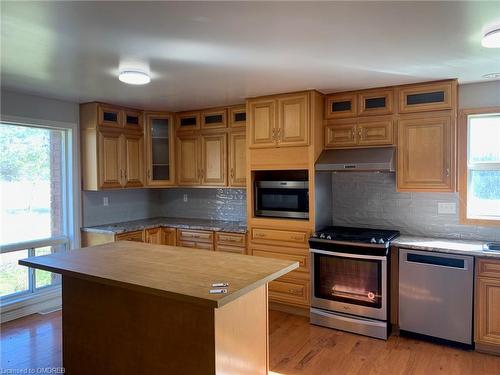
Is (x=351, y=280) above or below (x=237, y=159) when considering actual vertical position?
below

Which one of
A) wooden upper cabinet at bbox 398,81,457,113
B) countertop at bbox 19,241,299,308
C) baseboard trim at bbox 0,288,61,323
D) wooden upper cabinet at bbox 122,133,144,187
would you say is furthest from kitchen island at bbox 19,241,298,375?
wooden upper cabinet at bbox 398,81,457,113

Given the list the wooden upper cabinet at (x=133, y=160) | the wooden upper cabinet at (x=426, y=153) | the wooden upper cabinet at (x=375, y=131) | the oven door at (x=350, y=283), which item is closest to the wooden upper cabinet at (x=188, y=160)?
the wooden upper cabinet at (x=133, y=160)

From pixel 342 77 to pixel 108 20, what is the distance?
1.97 m

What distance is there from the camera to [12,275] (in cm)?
380

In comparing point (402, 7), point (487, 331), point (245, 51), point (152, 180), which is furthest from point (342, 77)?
point (152, 180)

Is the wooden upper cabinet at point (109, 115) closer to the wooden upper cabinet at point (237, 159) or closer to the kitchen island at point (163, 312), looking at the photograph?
the wooden upper cabinet at point (237, 159)

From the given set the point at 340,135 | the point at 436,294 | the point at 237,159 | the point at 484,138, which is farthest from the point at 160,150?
the point at 484,138

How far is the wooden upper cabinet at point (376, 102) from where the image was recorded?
3443 millimetres

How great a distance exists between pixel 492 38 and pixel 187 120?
348 centimetres

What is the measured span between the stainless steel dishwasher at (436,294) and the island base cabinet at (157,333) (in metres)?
1.55

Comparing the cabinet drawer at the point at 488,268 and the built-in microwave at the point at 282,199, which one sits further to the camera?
the built-in microwave at the point at 282,199

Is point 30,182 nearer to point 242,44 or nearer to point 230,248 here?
point 230,248

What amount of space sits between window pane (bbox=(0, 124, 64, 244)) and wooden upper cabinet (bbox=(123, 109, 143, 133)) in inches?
29.4

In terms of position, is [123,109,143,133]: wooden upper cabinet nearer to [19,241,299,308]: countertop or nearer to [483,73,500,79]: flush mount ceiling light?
[19,241,299,308]: countertop
